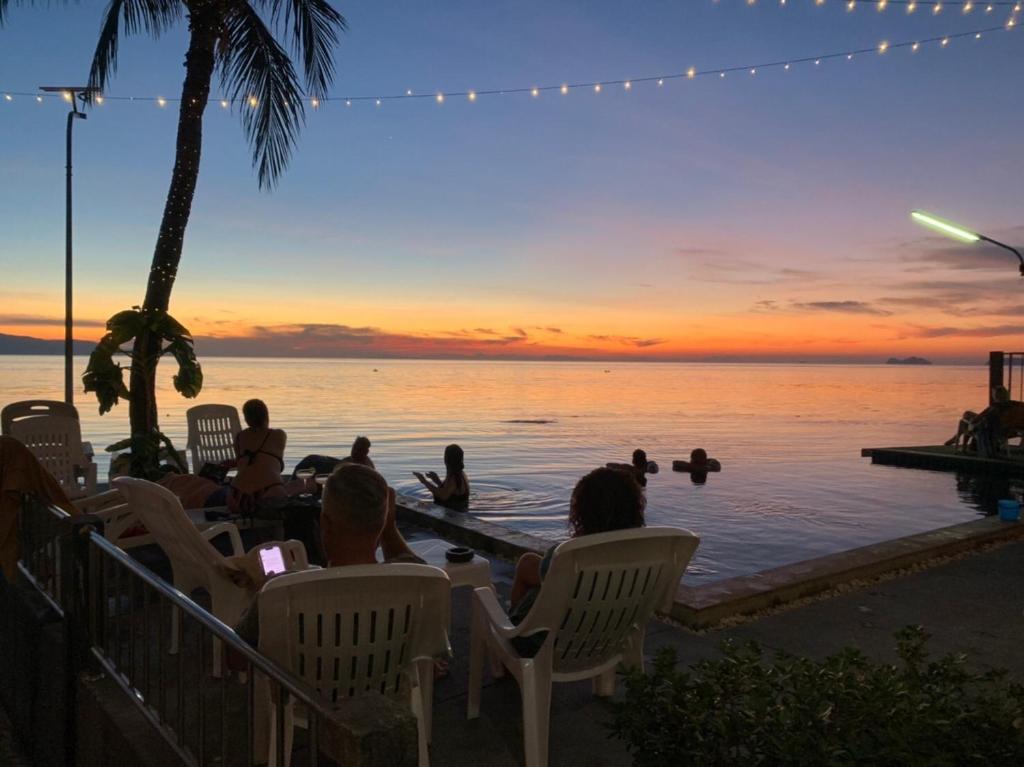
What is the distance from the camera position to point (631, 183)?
1305 inches

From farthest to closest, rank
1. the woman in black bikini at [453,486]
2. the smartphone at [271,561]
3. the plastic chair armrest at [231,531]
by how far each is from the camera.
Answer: the woman in black bikini at [453,486] → the plastic chair armrest at [231,531] → the smartphone at [271,561]

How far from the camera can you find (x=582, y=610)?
3.13 m

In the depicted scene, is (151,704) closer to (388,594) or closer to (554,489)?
(388,594)

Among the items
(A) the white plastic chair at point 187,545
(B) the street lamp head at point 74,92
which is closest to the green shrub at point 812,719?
(A) the white plastic chair at point 187,545

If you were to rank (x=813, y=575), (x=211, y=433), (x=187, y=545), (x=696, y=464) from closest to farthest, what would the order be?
(x=187, y=545), (x=813, y=575), (x=211, y=433), (x=696, y=464)

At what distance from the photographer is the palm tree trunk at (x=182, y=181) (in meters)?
9.75

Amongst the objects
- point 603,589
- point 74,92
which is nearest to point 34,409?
point 603,589

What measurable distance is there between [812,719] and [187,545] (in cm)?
311

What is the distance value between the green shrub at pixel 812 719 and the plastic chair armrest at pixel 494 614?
→ 3.27 ft

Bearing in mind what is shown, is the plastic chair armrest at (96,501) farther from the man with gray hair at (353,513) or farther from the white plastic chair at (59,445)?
the man with gray hair at (353,513)

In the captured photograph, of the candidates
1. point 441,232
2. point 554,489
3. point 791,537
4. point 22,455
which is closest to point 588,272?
point 441,232

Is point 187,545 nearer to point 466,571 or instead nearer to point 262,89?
point 466,571

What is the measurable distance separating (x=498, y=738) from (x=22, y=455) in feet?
10.9

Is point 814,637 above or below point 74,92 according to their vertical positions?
below
